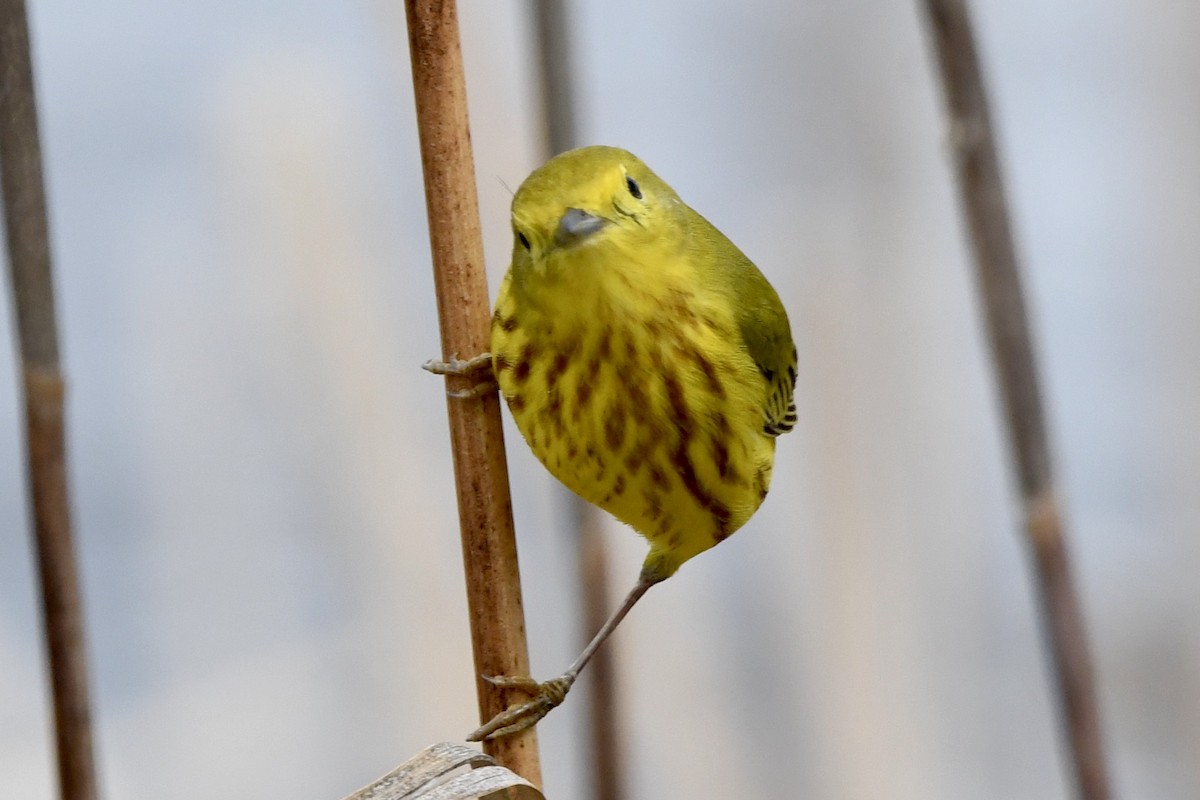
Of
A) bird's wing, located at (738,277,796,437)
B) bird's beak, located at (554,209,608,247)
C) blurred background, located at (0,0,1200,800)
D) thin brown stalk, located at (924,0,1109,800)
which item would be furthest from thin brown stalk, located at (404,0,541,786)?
blurred background, located at (0,0,1200,800)

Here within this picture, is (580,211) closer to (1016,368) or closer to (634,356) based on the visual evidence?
(634,356)

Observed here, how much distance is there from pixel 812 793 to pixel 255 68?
1795 millimetres

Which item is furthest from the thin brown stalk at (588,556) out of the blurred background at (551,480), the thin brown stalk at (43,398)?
the blurred background at (551,480)

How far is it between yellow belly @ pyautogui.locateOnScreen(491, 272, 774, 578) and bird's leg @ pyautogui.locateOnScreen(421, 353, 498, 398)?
17mm

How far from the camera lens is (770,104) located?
3.50 meters

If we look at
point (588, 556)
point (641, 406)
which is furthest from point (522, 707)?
point (588, 556)

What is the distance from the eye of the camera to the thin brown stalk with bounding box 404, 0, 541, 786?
147 centimetres

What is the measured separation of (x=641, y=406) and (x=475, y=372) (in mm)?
188

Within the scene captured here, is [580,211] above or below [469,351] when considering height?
above

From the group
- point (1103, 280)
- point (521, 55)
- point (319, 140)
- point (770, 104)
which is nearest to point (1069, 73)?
point (1103, 280)

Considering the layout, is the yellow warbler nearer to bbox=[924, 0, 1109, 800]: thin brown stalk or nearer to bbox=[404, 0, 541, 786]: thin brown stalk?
bbox=[404, 0, 541, 786]: thin brown stalk

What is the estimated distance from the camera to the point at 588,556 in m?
2.06

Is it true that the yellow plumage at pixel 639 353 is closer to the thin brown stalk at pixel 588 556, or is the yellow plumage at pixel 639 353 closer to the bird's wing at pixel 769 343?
the bird's wing at pixel 769 343

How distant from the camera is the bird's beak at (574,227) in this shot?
141cm
